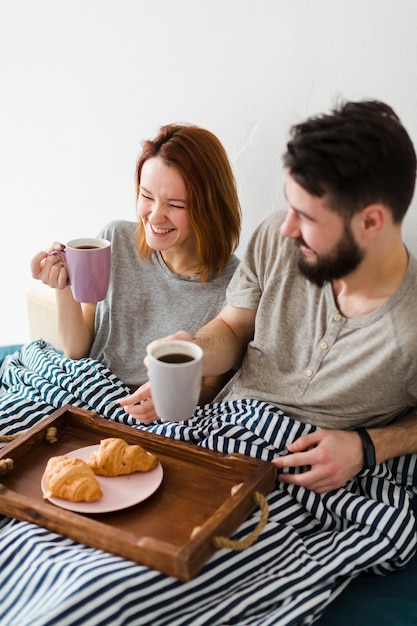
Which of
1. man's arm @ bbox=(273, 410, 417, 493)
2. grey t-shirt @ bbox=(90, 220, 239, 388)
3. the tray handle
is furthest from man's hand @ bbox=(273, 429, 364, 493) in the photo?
grey t-shirt @ bbox=(90, 220, 239, 388)

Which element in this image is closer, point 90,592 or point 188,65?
point 90,592

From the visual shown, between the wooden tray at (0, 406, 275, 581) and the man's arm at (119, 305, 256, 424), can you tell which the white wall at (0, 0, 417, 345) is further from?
the wooden tray at (0, 406, 275, 581)

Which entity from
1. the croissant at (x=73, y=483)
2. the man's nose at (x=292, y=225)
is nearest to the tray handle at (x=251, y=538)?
the croissant at (x=73, y=483)

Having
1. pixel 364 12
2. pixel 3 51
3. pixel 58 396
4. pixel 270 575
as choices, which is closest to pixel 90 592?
pixel 270 575

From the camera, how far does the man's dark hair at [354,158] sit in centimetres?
131

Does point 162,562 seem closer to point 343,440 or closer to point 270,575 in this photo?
point 270,575

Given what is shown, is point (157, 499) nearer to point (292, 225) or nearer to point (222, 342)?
point (222, 342)

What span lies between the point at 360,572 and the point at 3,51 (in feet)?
6.22

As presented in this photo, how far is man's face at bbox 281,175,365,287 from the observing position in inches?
53.8

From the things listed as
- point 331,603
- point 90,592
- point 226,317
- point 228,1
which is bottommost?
point 331,603

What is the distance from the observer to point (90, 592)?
3.96 ft

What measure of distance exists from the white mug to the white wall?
0.66 m

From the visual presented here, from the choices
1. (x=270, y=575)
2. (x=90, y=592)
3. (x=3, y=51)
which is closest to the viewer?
Answer: (x=90, y=592)

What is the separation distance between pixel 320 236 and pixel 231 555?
58 centimetres
